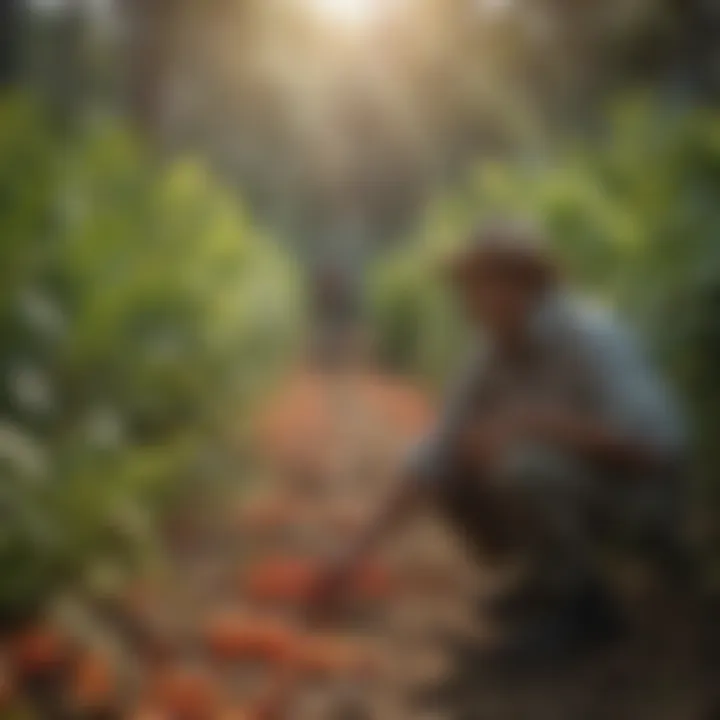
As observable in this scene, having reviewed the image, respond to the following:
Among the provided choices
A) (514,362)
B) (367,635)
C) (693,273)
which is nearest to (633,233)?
(693,273)

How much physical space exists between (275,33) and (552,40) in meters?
0.25

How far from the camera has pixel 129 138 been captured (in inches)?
44.3

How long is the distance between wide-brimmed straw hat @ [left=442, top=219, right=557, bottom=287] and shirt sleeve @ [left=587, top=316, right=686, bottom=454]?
0.25ft

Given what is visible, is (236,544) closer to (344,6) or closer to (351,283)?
(351,283)

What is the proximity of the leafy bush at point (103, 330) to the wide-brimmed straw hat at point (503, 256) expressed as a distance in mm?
182

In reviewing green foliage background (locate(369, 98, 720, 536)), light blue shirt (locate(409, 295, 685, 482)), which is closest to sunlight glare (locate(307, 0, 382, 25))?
green foliage background (locate(369, 98, 720, 536))

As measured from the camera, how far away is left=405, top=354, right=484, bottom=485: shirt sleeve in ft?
3.42

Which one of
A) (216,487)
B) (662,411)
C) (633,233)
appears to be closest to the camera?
(662,411)

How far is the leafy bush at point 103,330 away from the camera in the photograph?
111 cm

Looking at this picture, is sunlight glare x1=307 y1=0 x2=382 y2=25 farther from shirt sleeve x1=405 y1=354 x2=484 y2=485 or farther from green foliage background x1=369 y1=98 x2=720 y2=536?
shirt sleeve x1=405 y1=354 x2=484 y2=485

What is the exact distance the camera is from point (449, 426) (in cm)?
105

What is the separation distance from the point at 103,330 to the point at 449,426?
0.39 m

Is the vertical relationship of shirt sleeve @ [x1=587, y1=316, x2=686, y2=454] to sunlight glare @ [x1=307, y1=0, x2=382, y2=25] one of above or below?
below

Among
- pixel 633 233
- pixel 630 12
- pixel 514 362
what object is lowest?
pixel 514 362
